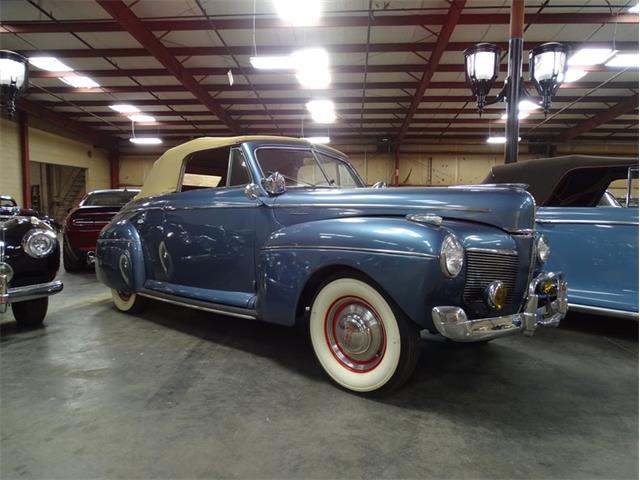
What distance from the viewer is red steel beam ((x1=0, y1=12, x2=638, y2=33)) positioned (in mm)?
7309

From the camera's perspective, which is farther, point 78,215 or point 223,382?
point 78,215

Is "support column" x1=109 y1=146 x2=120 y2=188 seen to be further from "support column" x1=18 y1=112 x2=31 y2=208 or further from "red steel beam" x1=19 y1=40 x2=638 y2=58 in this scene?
"red steel beam" x1=19 y1=40 x2=638 y2=58

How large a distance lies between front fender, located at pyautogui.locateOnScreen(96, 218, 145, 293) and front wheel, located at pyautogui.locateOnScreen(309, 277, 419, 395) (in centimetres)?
201

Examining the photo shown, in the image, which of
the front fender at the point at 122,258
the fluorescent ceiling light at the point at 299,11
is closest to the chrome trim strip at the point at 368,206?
the front fender at the point at 122,258

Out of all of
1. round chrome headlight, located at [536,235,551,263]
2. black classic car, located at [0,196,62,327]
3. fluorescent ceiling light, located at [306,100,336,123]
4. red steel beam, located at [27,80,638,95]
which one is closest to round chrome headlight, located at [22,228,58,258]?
black classic car, located at [0,196,62,327]

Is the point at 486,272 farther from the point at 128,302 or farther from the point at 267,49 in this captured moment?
the point at 267,49

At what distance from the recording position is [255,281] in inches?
112

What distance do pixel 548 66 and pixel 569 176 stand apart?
1.41 meters

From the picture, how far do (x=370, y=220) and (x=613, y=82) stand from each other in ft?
42.2

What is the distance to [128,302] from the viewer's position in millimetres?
4039

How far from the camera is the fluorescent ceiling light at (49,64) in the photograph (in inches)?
383

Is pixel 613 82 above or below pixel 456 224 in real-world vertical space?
above

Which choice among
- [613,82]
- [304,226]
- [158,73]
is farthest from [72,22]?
[613,82]

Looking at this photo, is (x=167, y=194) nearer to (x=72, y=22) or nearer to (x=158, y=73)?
(x=72, y=22)
